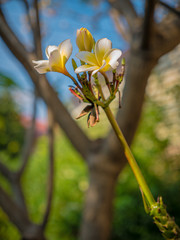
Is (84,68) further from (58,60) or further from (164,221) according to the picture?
(164,221)

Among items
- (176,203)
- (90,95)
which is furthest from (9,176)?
(176,203)

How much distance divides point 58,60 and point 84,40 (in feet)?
0.16

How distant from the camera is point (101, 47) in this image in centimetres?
30

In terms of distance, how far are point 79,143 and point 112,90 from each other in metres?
1.05

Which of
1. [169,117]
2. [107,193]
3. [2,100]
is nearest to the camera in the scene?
[107,193]

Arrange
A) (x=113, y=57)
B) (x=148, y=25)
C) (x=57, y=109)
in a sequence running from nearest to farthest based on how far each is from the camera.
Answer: (x=113, y=57)
(x=148, y=25)
(x=57, y=109)

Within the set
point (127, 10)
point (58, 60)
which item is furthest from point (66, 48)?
point (127, 10)

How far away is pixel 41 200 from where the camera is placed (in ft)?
9.64

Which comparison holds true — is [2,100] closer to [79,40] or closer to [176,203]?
[176,203]

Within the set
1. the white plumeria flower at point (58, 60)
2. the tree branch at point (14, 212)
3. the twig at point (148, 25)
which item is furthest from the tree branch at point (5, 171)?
the white plumeria flower at point (58, 60)

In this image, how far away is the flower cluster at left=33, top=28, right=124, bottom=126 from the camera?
0.30 metres

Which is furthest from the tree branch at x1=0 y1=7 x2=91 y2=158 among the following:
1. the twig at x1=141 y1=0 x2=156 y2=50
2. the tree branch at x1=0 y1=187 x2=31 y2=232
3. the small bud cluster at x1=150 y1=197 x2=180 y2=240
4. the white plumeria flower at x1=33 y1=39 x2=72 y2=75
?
the small bud cluster at x1=150 y1=197 x2=180 y2=240

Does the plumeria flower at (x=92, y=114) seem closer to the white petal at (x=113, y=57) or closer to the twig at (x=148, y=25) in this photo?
the white petal at (x=113, y=57)

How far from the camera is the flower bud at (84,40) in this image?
308mm
